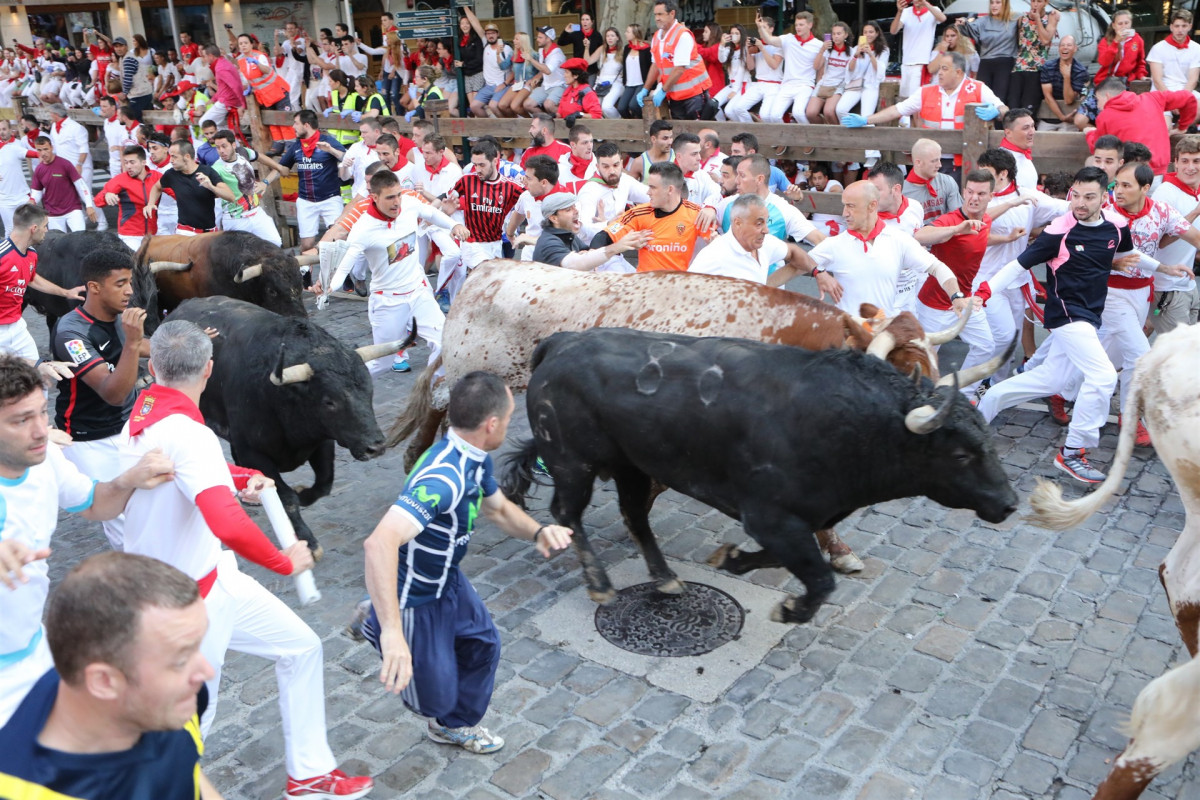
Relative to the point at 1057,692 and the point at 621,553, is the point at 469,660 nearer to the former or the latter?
the point at 621,553

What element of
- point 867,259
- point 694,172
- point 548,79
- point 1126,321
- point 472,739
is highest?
point 548,79

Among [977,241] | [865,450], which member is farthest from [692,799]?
[977,241]

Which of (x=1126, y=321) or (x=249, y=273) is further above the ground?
(x=249, y=273)

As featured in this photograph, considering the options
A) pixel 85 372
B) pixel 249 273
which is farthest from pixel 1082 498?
pixel 249 273

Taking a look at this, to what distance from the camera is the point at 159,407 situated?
3.95 metres

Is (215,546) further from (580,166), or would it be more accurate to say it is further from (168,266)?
(580,166)

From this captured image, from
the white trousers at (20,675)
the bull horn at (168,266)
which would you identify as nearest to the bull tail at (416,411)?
the bull horn at (168,266)

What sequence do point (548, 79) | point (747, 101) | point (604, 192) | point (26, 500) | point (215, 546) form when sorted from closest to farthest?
point (26, 500), point (215, 546), point (604, 192), point (747, 101), point (548, 79)

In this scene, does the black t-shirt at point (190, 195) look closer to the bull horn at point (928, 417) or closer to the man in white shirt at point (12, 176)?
the man in white shirt at point (12, 176)

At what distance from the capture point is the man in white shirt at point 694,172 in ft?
31.5

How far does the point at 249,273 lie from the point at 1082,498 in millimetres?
6713

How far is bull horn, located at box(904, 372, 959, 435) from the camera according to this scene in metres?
4.43

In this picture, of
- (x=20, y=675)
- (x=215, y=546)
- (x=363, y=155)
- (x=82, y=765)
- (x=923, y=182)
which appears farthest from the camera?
(x=363, y=155)

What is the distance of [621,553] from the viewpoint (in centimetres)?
629
